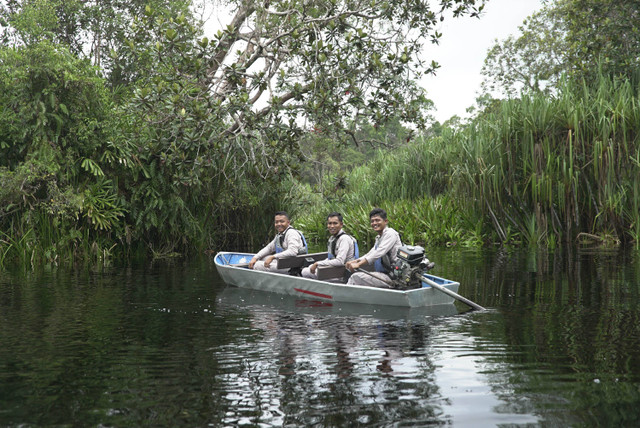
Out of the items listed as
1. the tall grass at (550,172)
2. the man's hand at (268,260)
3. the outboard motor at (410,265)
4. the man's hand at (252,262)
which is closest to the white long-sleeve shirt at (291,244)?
the man's hand at (268,260)

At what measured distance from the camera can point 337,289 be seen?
10461 mm

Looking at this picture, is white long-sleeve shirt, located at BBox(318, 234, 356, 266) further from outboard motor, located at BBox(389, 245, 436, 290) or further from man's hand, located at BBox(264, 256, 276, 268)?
man's hand, located at BBox(264, 256, 276, 268)

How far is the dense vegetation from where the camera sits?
15156 mm

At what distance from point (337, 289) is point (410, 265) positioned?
4.24 feet

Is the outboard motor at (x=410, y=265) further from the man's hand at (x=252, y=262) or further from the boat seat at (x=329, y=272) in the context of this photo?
the man's hand at (x=252, y=262)

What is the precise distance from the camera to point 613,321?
327 inches

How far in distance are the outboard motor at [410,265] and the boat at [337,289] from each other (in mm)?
146

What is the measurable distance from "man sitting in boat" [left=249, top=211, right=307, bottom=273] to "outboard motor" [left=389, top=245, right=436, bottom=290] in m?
2.73

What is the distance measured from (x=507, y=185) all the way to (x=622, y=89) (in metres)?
3.53

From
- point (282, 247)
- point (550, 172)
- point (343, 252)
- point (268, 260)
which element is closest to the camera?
point (343, 252)

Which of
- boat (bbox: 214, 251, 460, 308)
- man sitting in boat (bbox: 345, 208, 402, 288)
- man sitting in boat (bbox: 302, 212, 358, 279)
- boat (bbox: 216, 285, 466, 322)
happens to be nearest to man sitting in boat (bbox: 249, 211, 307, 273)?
boat (bbox: 214, 251, 460, 308)

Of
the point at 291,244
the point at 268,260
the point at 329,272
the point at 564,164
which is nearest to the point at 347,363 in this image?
the point at 329,272

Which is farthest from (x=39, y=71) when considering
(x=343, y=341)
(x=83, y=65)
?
(x=343, y=341)

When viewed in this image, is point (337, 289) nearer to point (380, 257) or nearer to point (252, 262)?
point (380, 257)
